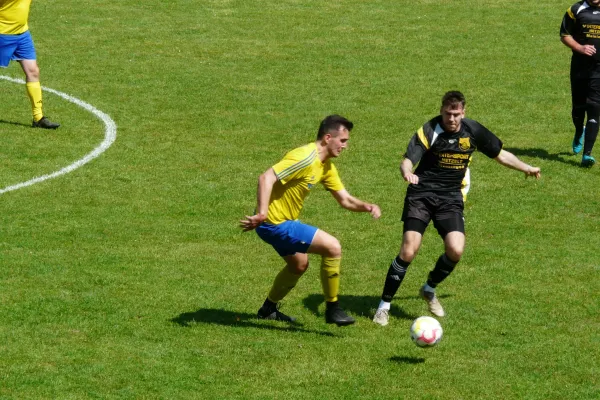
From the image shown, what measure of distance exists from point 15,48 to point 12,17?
0.56m

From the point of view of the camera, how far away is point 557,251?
47.9ft

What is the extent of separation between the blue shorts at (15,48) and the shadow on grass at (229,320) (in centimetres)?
888

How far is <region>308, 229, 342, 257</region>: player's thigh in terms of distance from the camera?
37.5ft

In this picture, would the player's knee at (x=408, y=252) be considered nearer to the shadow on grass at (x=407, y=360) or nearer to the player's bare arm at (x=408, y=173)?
the player's bare arm at (x=408, y=173)

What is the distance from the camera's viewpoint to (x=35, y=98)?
63.5 ft

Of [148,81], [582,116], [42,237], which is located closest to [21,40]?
[148,81]

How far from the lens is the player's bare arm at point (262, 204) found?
1070 cm

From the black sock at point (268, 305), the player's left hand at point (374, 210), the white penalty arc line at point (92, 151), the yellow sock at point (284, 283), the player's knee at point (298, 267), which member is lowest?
the white penalty arc line at point (92, 151)

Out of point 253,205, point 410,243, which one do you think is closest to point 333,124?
point 410,243

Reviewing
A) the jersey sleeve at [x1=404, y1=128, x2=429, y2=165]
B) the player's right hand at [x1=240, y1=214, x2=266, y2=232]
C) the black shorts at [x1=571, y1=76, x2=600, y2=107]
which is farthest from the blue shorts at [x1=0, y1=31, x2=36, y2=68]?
the player's right hand at [x1=240, y1=214, x2=266, y2=232]

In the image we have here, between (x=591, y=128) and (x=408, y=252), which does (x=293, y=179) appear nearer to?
(x=408, y=252)

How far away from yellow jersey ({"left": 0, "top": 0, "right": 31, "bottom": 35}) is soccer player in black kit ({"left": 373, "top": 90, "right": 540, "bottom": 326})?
384 inches

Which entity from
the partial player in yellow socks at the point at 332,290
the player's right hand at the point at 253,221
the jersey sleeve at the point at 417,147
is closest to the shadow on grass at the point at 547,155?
the jersey sleeve at the point at 417,147

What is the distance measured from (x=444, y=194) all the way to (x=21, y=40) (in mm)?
10063
